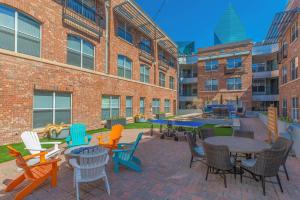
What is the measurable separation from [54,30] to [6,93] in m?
4.53

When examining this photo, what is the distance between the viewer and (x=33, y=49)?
9.04 metres

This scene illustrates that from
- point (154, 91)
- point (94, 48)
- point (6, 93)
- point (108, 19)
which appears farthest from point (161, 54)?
point (6, 93)

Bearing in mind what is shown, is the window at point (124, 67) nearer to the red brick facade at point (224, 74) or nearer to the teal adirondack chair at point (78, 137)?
the teal adirondack chair at point (78, 137)

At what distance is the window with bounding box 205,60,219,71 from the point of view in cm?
3078

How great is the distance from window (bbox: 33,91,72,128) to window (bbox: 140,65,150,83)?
9.92 meters

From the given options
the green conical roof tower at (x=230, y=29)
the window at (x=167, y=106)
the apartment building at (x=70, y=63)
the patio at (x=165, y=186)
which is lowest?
the patio at (x=165, y=186)

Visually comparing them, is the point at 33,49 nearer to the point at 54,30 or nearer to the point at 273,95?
the point at 54,30

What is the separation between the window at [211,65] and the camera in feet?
101

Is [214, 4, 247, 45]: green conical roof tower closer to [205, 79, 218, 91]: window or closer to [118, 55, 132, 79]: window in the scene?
[205, 79, 218, 91]: window

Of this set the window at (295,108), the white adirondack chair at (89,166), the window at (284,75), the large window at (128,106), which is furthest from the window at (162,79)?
the white adirondack chair at (89,166)

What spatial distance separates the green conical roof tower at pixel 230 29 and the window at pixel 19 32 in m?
40.4

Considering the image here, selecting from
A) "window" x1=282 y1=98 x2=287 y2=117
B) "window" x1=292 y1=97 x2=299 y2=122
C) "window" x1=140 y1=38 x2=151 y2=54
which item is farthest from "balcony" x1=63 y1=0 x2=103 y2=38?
"window" x1=282 y1=98 x2=287 y2=117

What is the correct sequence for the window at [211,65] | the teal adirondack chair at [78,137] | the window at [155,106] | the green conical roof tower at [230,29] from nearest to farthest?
the teal adirondack chair at [78,137] < the window at [155,106] < the window at [211,65] < the green conical roof tower at [230,29]

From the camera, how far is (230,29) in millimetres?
40312
